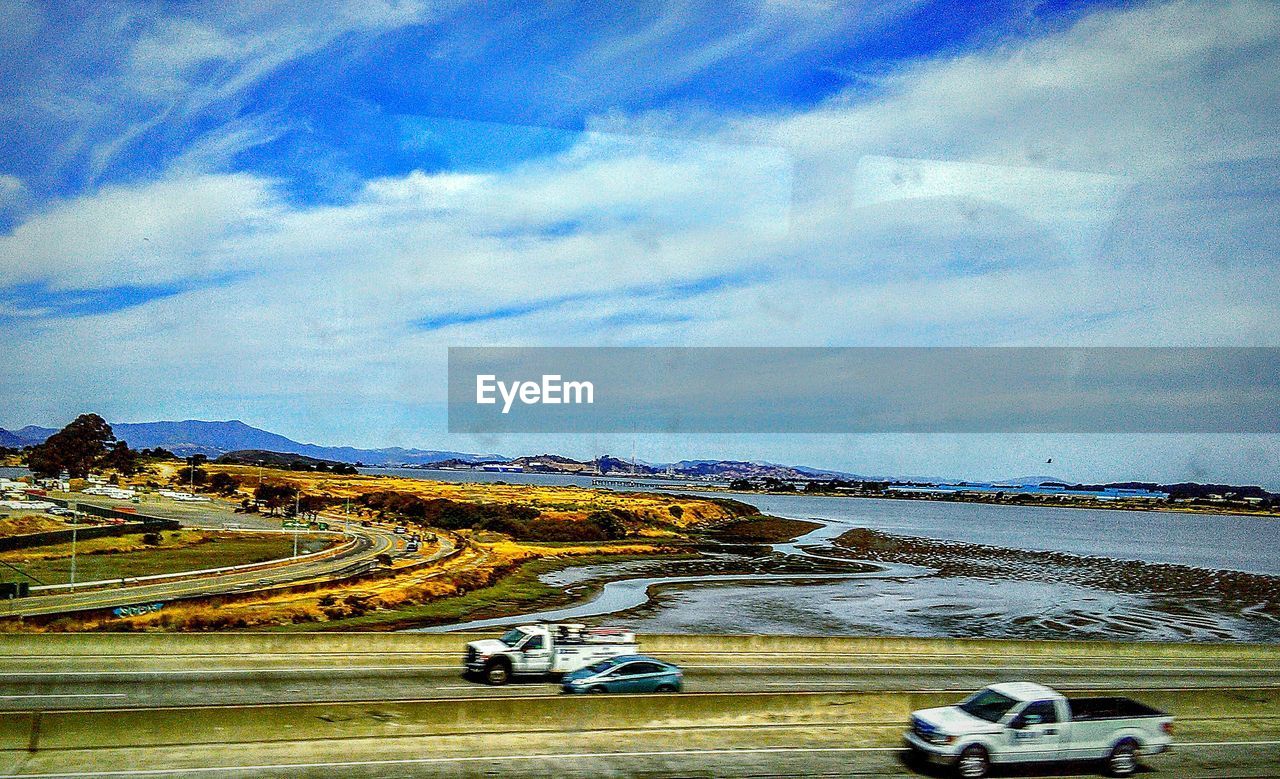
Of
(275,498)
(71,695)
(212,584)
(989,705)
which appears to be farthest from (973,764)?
(275,498)

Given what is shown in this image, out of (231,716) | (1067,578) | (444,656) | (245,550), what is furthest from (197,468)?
(231,716)

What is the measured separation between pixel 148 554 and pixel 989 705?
72.5 metres

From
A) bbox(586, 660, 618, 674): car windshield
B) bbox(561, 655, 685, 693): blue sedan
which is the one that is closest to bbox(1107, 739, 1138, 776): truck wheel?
bbox(561, 655, 685, 693): blue sedan

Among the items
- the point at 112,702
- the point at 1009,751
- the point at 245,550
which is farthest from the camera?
the point at 245,550

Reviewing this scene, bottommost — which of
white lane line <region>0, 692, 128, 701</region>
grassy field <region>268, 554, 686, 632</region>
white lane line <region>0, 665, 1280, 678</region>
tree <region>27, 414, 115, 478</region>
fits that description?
grassy field <region>268, 554, 686, 632</region>

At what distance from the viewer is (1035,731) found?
17.3 meters

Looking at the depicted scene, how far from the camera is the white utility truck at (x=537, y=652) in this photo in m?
26.1

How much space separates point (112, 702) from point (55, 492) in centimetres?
12002

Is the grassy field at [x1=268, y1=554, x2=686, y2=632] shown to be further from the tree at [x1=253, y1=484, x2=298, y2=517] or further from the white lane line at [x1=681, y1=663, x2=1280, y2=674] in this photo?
the tree at [x1=253, y1=484, x2=298, y2=517]

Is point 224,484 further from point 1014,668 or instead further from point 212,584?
point 1014,668

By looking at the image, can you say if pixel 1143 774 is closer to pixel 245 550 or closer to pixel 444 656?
pixel 444 656

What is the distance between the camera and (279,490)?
13175 cm

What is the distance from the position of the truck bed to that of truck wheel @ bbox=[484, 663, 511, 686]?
14.5 metres

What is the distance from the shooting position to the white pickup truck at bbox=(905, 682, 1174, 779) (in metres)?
17.0
